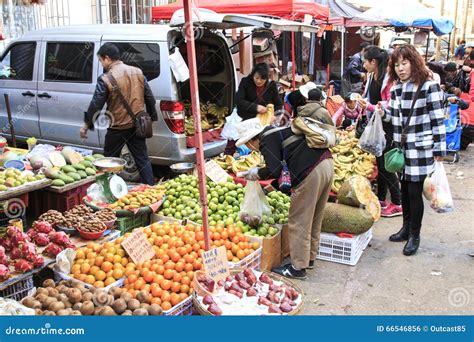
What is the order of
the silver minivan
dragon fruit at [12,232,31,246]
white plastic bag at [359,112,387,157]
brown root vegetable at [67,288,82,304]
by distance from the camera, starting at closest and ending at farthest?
brown root vegetable at [67,288,82,304], dragon fruit at [12,232,31,246], white plastic bag at [359,112,387,157], the silver minivan

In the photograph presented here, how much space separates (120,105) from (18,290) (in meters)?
2.52

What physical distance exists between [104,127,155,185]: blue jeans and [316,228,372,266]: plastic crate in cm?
227

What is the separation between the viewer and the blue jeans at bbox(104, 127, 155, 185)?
5.55 metres

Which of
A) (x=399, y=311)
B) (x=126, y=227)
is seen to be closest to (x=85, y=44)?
(x=126, y=227)

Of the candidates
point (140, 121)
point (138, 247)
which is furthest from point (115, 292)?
point (140, 121)

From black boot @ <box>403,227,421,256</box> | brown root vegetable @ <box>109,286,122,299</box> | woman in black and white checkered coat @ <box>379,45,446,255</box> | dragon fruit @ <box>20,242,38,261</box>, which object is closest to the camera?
brown root vegetable @ <box>109,286,122,299</box>

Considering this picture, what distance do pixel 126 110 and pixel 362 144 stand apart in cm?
257

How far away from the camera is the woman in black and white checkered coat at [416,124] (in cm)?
431

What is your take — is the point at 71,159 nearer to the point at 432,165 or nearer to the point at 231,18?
the point at 231,18

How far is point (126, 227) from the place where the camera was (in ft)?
14.8

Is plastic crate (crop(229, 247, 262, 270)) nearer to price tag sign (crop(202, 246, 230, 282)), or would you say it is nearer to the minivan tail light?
price tag sign (crop(202, 246, 230, 282))

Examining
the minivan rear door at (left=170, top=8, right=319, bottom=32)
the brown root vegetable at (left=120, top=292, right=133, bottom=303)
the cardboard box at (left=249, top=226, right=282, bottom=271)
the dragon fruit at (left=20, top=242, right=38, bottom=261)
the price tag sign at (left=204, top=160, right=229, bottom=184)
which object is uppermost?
the minivan rear door at (left=170, top=8, right=319, bottom=32)

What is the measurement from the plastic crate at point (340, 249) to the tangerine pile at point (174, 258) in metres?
0.83

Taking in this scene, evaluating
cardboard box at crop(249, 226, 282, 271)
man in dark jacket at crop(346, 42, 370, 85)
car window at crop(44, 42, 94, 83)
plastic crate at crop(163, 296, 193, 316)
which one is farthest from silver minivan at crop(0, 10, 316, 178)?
man in dark jacket at crop(346, 42, 370, 85)
